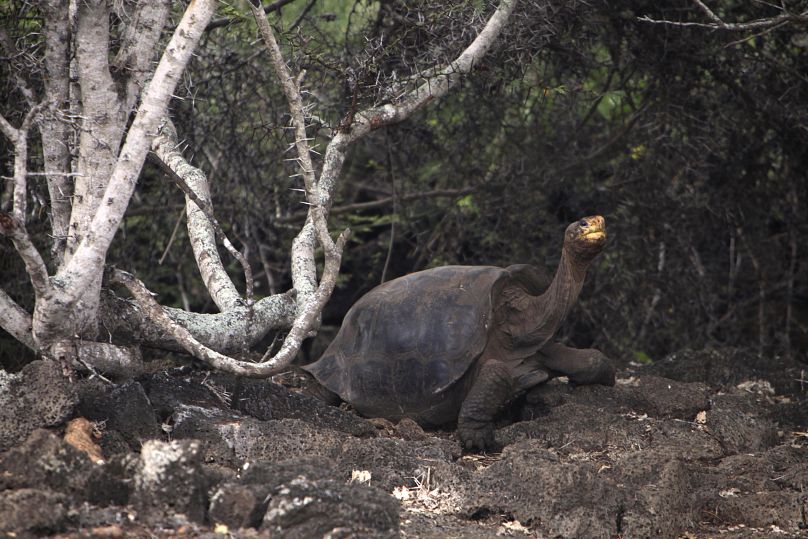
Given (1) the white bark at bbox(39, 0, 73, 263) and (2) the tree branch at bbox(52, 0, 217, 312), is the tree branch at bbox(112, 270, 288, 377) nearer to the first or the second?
(2) the tree branch at bbox(52, 0, 217, 312)

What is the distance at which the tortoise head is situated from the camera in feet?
15.0

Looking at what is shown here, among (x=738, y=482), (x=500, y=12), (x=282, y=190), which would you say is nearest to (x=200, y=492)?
(x=738, y=482)

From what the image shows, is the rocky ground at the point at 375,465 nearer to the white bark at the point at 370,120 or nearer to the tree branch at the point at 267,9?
the white bark at the point at 370,120

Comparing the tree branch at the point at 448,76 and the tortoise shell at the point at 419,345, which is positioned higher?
the tree branch at the point at 448,76

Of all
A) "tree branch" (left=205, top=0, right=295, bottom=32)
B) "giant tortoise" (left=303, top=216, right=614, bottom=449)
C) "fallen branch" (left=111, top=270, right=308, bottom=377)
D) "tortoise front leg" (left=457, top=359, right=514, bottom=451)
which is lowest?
"tortoise front leg" (left=457, top=359, right=514, bottom=451)

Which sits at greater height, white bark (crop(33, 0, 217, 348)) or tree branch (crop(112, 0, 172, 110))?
tree branch (crop(112, 0, 172, 110))

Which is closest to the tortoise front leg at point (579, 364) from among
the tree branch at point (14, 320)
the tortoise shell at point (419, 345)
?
the tortoise shell at point (419, 345)

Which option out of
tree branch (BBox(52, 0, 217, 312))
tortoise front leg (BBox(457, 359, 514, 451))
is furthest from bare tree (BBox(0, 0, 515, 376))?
tortoise front leg (BBox(457, 359, 514, 451))

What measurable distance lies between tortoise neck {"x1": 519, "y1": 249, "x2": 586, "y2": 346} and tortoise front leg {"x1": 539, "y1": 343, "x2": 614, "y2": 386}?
122 millimetres

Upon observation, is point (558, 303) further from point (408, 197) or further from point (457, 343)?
point (408, 197)

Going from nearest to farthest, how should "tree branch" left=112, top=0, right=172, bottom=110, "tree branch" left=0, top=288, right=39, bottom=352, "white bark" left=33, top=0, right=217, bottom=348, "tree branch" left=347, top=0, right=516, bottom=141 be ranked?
"white bark" left=33, top=0, right=217, bottom=348 → "tree branch" left=0, top=288, right=39, bottom=352 → "tree branch" left=112, top=0, right=172, bottom=110 → "tree branch" left=347, top=0, right=516, bottom=141

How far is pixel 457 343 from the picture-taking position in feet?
15.1

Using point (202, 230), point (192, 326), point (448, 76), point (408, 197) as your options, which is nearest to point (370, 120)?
point (448, 76)

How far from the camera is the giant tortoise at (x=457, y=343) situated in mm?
4586
